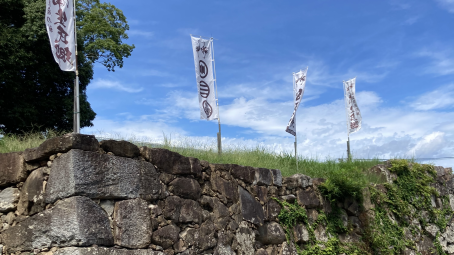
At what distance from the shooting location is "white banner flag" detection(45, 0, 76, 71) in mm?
9430

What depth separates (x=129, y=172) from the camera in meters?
4.93

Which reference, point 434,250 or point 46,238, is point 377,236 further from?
point 46,238

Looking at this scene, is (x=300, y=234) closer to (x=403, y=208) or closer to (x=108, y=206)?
(x=403, y=208)

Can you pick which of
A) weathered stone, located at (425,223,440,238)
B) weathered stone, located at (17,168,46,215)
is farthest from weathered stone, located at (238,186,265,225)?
weathered stone, located at (425,223,440,238)

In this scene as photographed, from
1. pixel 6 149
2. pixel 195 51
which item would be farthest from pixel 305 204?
pixel 6 149

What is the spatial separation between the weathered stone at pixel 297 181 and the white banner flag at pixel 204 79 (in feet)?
10.4

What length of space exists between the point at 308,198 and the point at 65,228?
5.11 metres

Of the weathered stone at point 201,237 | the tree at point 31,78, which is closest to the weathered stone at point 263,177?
the weathered stone at point 201,237

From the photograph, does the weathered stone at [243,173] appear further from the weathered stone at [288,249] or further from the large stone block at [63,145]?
the large stone block at [63,145]

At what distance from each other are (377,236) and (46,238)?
23.2ft

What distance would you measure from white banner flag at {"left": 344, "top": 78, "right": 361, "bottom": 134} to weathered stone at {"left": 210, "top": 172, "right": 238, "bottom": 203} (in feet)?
38.0

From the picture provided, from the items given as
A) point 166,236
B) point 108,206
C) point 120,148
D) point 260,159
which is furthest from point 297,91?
point 108,206

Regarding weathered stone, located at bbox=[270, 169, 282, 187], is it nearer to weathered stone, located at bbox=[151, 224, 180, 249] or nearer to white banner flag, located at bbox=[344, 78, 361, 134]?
weathered stone, located at bbox=[151, 224, 180, 249]

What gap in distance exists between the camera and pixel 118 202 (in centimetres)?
476
